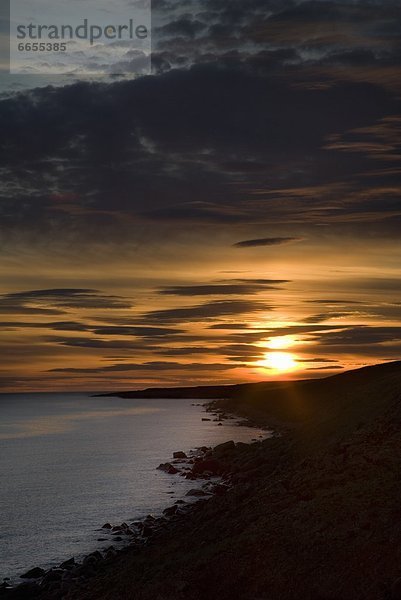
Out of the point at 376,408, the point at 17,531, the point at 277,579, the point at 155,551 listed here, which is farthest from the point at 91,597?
the point at 376,408

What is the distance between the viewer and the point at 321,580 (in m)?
24.7

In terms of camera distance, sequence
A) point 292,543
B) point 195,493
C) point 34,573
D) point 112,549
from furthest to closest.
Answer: point 195,493
point 112,549
point 34,573
point 292,543

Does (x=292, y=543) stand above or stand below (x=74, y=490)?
above

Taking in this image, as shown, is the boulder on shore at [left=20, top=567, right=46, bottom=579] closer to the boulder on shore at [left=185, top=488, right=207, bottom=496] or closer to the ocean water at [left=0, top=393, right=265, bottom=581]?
the ocean water at [left=0, top=393, right=265, bottom=581]

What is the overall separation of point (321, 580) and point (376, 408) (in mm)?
36106

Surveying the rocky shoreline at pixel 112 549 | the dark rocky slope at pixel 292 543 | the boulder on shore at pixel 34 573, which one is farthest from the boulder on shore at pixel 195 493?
the boulder on shore at pixel 34 573

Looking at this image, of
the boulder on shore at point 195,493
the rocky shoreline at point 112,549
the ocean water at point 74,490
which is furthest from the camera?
the boulder on shore at point 195,493

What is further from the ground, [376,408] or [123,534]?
[376,408]

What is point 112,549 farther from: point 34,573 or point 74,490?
point 74,490

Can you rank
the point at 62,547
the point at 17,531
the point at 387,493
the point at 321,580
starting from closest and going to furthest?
the point at 321,580 < the point at 387,493 < the point at 62,547 < the point at 17,531

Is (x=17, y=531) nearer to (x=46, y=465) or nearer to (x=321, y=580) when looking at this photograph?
(x=321, y=580)

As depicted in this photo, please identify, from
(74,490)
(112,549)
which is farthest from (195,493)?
(112,549)

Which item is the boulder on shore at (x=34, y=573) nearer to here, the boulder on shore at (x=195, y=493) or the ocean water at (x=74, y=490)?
the ocean water at (x=74, y=490)

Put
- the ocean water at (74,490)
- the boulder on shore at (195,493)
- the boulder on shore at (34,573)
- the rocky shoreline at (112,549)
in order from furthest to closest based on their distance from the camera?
the boulder on shore at (195,493) → the ocean water at (74,490) → the boulder on shore at (34,573) → the rocky shoreline at (112,549)
